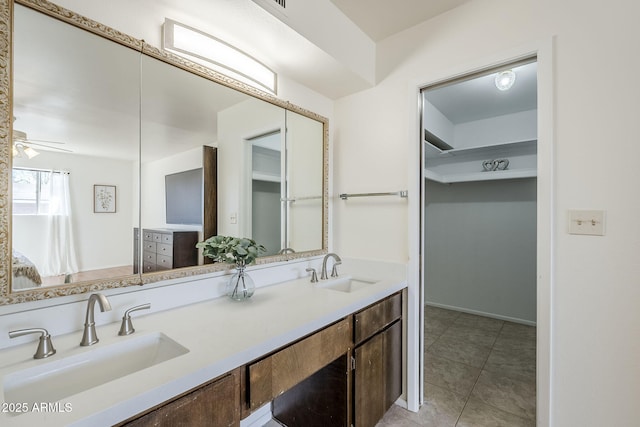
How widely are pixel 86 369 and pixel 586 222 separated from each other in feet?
6.67

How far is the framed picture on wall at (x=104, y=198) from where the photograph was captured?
1094mm

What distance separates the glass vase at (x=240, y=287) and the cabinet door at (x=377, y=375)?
0.62 metres

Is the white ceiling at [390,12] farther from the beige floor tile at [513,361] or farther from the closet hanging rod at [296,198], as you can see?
the beige floor tile at [513,361]

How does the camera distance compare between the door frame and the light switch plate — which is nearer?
the light switch plate

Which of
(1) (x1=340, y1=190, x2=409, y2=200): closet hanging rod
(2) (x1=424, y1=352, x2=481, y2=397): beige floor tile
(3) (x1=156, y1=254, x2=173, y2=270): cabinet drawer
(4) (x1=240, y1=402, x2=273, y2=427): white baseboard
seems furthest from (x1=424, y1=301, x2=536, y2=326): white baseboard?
(3) (x1=156, y1=254, x2=173, y2=270): cabinet drawer

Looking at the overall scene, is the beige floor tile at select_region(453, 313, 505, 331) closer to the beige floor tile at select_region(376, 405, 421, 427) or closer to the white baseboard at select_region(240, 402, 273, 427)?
the beige floor tile at select_region(376, 405, 421, 427)

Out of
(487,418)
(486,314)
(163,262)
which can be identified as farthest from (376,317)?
(486,314)

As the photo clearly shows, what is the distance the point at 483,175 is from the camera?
3146 mm

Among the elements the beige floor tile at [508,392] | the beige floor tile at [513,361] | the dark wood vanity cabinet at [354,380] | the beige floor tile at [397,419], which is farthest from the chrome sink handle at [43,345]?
the beige floor tile at [513,361]

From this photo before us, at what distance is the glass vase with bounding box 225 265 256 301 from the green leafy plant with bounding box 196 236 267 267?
46 mm

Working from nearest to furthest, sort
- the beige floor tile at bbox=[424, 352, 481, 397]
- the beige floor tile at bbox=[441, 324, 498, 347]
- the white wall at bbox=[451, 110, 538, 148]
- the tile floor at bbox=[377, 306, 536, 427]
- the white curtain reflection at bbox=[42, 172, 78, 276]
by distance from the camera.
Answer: the white curtain reflection at bbox=[42, 172, 78, 276] < the tile floor at bbox=[377, 306, 536, 427] < the beige floor tile at bbox=[424, 352, 481, 397] < the beige floor tile at bbox=[441, 324, 498, 347] < the white wall at bbox=[451, 110, 538, 148]

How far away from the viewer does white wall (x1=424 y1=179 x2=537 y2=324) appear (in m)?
3.16

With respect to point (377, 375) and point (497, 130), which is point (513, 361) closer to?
point (377, 375)

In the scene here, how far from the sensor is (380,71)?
78.2 inches
